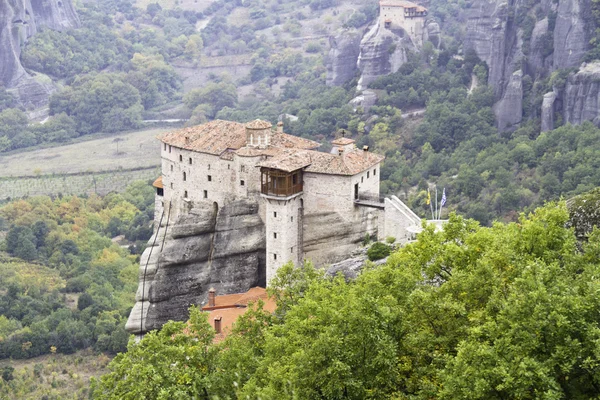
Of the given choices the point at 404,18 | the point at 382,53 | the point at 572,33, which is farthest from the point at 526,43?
the point at 404,18

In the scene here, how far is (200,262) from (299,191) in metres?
9.97

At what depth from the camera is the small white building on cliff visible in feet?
232

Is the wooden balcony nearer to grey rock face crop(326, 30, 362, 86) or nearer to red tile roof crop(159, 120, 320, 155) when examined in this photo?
red tile roof crop(159, 120, 320, 155)

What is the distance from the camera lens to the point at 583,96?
398ft

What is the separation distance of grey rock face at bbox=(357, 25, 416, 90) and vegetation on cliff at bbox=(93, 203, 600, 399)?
105m

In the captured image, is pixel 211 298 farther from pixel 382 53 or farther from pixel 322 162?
pixel 382 53

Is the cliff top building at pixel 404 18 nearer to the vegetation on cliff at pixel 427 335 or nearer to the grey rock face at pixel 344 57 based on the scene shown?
the grey rock face at pixel 344 57

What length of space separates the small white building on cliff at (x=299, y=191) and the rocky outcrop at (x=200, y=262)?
1125mm

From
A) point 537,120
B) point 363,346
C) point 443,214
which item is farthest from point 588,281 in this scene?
point 537,120

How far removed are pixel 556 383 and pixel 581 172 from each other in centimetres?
7388

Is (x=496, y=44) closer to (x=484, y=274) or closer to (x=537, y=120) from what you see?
(x=537, y=120)

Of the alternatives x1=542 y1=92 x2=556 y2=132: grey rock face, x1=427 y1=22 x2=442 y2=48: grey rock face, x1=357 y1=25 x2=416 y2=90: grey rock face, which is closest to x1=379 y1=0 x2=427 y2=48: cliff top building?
x1=357 y1=25 x2=416 y2=90: grey rock face

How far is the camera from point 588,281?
38.7m

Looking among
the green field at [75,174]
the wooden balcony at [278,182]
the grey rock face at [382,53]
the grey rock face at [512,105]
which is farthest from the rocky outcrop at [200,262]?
the green field at [75,174]
